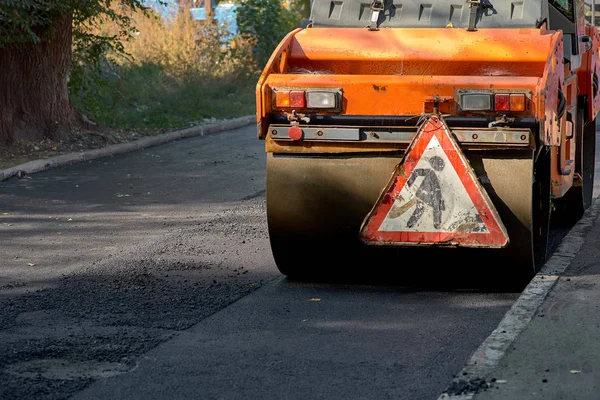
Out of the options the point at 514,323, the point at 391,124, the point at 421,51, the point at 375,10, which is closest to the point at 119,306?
the point at 391,124

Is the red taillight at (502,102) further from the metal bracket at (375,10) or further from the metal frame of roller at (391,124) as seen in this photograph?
the metal bracket at (375,10)

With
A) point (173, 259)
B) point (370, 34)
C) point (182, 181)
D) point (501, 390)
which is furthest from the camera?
point (182, 181)

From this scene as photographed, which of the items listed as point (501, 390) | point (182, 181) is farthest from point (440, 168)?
point (182, 181)

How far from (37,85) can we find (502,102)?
10199 mm

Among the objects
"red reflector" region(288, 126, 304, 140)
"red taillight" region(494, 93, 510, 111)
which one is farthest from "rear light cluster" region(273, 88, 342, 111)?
"red taillight" region(494, 93, 510, 111)

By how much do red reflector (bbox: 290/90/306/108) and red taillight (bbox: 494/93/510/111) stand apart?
3.64ft

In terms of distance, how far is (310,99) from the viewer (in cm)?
644

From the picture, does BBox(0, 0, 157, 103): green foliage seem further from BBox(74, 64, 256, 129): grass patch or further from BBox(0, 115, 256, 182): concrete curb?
BBox(0, 115, 256, 182): concrete curb

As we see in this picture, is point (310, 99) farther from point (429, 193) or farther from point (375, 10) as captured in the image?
point (375, 10)

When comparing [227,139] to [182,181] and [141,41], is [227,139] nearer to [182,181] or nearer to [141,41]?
[182,181]

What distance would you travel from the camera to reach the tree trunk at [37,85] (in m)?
14.8

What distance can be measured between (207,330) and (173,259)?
6.61ft

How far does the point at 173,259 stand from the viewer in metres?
7.70

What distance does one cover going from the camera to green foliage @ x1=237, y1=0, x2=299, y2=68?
88.2 feet
